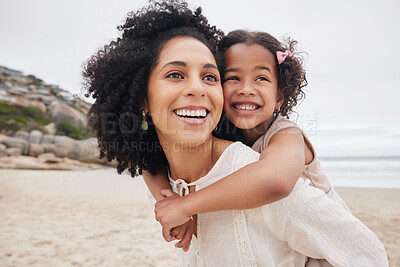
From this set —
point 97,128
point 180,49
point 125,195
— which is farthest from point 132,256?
point 125,195

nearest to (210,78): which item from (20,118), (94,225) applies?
(94,225)

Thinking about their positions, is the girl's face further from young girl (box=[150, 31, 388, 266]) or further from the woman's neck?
the woman's neck

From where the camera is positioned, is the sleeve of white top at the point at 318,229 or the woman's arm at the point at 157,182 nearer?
the sleeve of white top at the point at 318,229

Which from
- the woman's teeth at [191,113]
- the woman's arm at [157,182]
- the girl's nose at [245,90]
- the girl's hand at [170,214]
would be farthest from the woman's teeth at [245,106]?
the girl's hand at [170,214]

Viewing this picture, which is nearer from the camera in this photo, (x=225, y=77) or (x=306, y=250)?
(x=306, y=250)

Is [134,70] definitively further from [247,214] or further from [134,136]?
[247,214]

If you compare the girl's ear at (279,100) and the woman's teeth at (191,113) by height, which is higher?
the girl's ear at (279,100)

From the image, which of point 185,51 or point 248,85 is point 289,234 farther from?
point 248,85

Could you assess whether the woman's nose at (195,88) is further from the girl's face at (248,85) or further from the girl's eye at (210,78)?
the girl's face at (248,85)

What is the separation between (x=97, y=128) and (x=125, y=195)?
11183 mm

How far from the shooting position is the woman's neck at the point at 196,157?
2082mm

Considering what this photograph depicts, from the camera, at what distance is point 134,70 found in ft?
7.54

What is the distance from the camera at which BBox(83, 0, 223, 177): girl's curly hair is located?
2234 millimetres

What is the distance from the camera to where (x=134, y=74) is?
2.30 m
